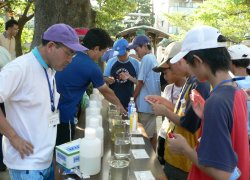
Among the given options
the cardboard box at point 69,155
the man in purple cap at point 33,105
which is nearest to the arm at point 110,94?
the man in purple cap at point 33,105

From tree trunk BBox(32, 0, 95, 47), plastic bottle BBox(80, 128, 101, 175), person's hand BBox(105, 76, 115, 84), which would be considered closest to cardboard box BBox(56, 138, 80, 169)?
plastic bottle BBox(80, 128, 101, 175)

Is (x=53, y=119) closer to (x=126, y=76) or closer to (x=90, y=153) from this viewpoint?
(x=90, y=153)

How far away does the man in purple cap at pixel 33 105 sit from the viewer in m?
1.60

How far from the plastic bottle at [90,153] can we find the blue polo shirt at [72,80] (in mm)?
1030

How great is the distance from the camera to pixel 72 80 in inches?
106

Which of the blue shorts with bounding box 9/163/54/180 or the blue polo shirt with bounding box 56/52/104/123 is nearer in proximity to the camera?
the blue shorts with bounding box 9/163/54/180

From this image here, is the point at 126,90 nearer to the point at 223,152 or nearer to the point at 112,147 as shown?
the point at 112,147

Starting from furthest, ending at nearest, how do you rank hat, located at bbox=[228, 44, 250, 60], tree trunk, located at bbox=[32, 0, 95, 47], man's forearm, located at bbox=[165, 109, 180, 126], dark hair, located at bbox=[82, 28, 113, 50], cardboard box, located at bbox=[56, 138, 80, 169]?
tree trunk, located at bbox=[32, 0, 95, 47] < hat, located at bbox=[228, 44, 250, 60] < dark hair, located at bbox=[82, 28, 113, 50] < man's forearm, located at bbox=[165, 109, 180, 126] < cardboard box, located at bbox=[56, 138, 80, 169]

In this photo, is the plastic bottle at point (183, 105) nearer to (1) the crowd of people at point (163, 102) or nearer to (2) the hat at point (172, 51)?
(1) the crowd of people at point (163, 102)

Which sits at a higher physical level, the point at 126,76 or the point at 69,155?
the point at 126,76

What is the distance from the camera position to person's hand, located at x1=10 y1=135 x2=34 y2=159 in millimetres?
1594

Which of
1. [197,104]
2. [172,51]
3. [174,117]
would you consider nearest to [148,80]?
[172,51]

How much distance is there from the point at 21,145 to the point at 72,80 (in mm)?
1158

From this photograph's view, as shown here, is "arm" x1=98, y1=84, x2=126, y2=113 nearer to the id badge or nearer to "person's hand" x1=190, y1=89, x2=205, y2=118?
the id badge
